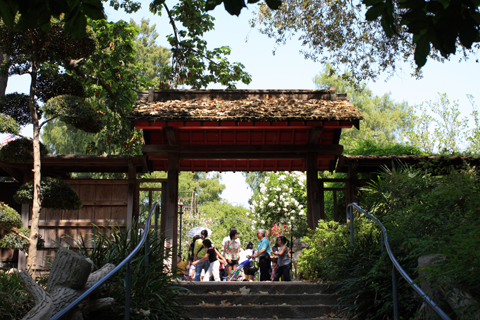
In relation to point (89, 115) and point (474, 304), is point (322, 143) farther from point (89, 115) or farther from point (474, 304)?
point (474, 304)

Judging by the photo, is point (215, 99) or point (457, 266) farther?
point (215, 99)

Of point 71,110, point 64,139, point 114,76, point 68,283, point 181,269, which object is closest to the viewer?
point 68,283

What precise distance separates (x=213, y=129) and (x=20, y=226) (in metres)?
4.38

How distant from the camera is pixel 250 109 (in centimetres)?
903

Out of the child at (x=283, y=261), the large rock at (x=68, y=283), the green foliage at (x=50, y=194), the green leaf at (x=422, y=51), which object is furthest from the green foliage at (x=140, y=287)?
the green leaf at (x=422, y=51)

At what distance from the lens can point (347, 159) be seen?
9836 mm

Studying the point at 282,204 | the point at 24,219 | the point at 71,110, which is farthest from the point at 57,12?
the point at 282,204

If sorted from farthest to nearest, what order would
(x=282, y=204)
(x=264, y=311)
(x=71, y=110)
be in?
(x=282, y=204)
(x=71, y=110)
(x=264, y=311)

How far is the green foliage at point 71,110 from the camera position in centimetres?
802

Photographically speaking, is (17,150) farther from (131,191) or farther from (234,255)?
(234,255)

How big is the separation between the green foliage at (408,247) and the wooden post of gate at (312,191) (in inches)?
71.4

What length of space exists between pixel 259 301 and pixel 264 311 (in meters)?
0.43

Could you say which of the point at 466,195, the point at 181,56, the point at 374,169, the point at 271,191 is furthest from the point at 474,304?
the point at 271,191

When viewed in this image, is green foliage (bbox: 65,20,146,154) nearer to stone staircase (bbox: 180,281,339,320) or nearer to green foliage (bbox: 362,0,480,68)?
stone staircase (bbox: 180,281,339,320)
